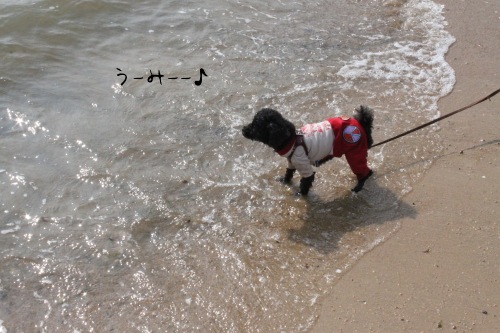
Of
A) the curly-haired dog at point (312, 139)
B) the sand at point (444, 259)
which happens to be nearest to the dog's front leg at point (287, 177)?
the curly-haired dog at point (312, 139)

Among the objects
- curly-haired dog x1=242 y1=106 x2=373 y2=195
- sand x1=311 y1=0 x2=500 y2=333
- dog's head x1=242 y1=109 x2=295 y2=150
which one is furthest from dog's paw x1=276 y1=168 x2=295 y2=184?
sand x1=311 y1=0 x2=500 y2=333

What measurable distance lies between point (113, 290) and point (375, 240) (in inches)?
97.2

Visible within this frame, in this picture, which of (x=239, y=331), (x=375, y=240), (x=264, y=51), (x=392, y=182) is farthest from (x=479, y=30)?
(x=239, y=331)

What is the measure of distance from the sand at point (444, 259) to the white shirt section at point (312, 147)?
1.06 m

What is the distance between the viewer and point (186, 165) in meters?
5.83

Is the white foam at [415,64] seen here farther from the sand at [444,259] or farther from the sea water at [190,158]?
the sand at [444,259]

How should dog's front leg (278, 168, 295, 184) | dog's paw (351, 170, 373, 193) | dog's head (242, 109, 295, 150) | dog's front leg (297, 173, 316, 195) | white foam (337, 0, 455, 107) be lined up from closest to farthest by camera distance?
dog's head (242, 109, 295, 150) → dog's front leg (297, 173, 316, 195) → dog's paw (351, 170, 373, 193) → dog's front leg (278, 168, 295, 184) → white foam (337, 0, 455, 107)

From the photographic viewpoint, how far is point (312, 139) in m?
4.99

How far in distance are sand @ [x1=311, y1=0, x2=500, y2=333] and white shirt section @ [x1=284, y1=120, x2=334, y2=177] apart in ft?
3.46

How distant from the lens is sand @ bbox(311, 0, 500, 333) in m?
3.79

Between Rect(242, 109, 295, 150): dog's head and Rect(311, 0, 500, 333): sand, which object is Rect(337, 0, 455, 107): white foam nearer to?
Rect(311, 0, 500, 333): sand

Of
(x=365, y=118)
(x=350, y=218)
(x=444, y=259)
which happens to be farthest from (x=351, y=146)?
(x=444, y=259)

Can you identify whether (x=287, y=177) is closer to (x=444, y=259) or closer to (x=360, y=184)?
(x=360, y=184)

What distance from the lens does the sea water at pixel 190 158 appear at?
4.19 m
